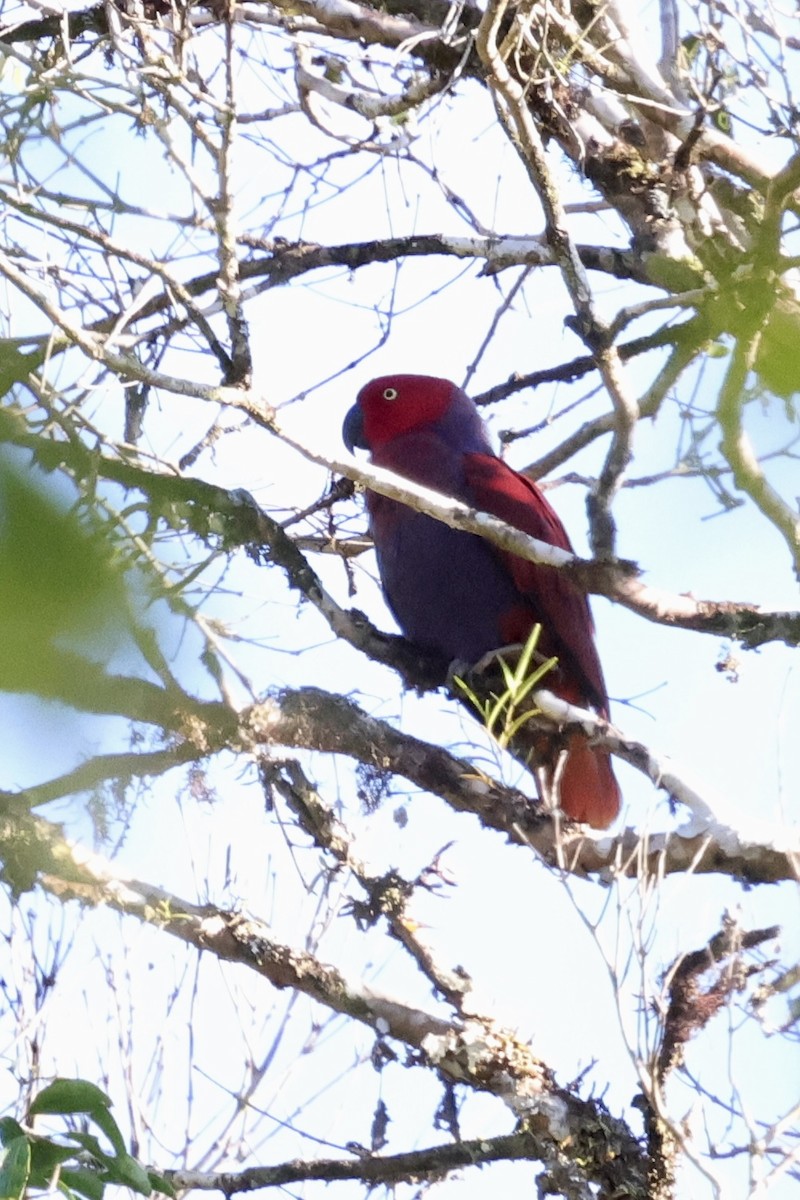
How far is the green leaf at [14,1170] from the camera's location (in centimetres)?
179

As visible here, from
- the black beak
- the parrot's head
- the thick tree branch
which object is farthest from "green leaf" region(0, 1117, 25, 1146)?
Answer: the black beak

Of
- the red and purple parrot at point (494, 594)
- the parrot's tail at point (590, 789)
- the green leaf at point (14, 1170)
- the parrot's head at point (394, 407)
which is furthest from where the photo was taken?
the parrot's head at point (394, 407)

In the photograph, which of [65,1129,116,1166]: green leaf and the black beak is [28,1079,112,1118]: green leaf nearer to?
[65,1129,116,1166]: green leaf

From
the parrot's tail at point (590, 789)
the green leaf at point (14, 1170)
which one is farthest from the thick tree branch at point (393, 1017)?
the green leaf at point (14, 1170)

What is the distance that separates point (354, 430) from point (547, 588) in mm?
1251

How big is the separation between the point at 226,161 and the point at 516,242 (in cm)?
119

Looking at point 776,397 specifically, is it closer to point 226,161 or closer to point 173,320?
point 226,161

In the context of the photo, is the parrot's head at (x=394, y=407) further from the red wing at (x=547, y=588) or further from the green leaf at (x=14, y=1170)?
the green leaf at (x=14, y=1170)

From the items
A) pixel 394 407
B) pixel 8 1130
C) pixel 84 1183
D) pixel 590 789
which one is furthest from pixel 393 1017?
pixel 394 407

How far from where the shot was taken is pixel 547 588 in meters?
4.11

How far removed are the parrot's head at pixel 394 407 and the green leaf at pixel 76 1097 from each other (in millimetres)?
3183

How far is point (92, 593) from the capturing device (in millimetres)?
530

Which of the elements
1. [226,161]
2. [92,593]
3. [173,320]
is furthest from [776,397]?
[173,320]

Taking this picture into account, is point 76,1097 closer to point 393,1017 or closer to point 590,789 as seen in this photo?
point 393,1017
